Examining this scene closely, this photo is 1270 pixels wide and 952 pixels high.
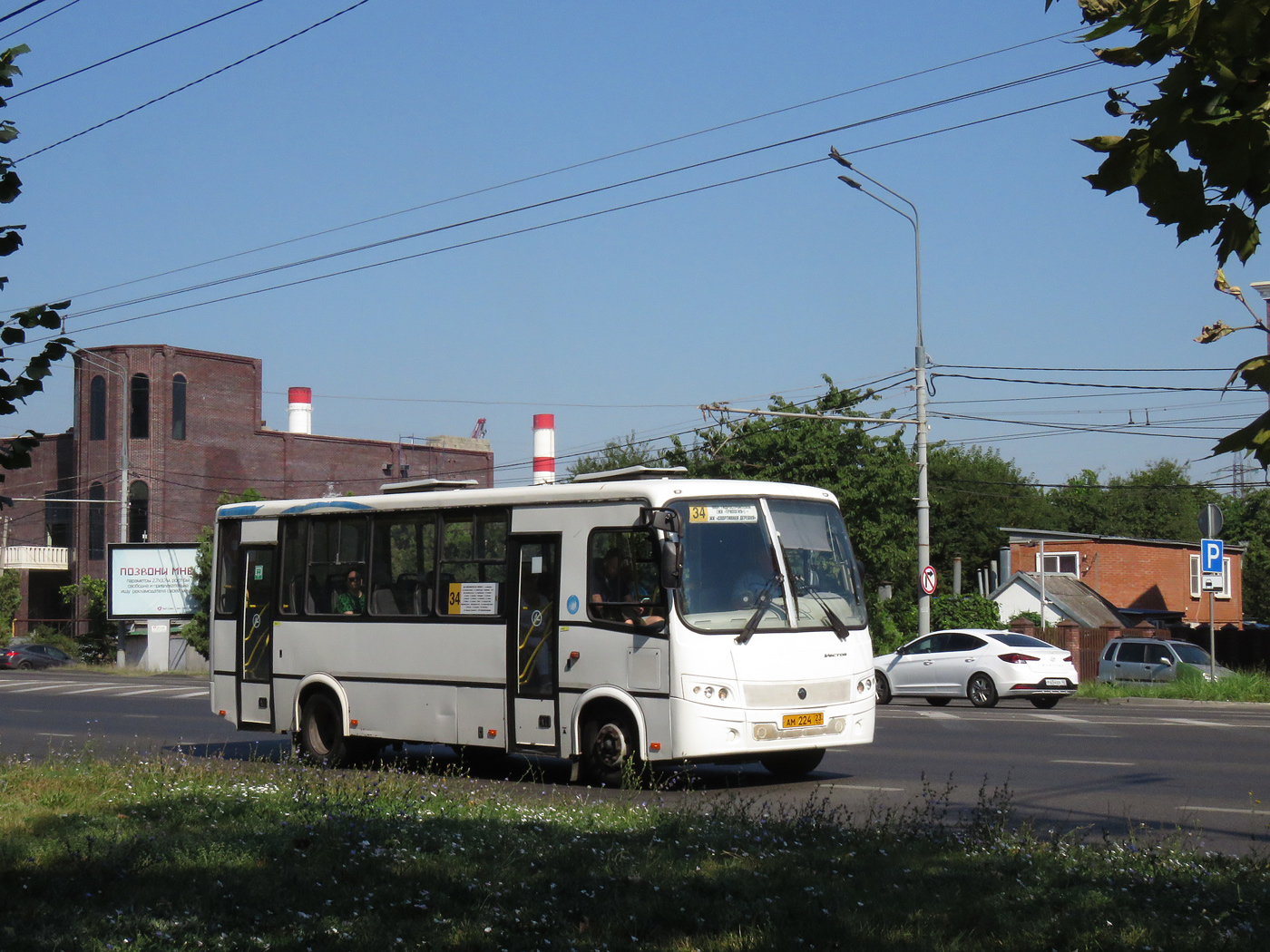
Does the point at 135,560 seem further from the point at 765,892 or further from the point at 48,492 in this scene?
the point at 765,892

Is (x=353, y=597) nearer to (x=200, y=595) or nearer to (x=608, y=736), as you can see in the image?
(x=608, y=736)

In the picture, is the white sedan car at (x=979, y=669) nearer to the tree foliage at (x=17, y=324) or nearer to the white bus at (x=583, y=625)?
the white bus at (x=583, y=625)

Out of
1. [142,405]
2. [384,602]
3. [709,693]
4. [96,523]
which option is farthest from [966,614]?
[96,523]

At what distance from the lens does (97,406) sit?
218ft

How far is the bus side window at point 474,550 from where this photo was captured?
14.0 m

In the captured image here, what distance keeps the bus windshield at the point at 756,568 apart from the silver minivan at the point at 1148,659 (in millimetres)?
21268

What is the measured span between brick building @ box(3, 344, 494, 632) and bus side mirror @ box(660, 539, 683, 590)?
172 ft

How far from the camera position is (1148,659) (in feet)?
108

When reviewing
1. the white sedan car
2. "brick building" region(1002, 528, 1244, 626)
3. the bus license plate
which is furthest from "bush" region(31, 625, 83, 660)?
the bus license plate

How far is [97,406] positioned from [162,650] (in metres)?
16.9

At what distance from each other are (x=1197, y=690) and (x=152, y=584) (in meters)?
39.1

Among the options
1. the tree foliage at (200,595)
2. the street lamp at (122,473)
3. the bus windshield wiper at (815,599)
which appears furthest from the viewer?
the tree foliage at (200,595)

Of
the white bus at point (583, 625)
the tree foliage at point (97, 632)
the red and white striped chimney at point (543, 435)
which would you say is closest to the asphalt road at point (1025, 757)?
the white bus at point (583, 625)

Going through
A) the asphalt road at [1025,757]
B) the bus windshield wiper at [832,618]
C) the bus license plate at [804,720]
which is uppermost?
the bus windshield wiper at [832,618]
